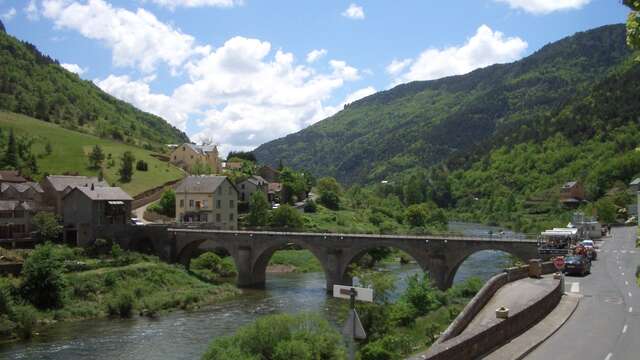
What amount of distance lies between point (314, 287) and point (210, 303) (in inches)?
500

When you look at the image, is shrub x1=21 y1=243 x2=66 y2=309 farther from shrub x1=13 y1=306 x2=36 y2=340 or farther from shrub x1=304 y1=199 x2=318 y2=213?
shrub x1=304 y1=199 x2=318 y2=213

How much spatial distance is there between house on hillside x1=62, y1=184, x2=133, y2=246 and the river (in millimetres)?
19541

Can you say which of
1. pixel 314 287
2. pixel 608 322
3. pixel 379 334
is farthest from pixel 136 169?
pixel 608 322

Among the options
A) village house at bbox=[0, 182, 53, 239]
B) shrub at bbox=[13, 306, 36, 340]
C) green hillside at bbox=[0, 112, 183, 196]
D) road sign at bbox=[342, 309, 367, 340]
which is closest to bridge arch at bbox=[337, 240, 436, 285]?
shrub at bbox=[13, 306, 36, 340]

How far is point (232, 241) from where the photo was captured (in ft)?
238

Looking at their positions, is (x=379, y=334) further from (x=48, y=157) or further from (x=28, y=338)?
(x=48, y=157)

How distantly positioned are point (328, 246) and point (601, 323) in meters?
41.6

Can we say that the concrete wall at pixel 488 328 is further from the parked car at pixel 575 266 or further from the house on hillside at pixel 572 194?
the house on hillside at pixel 572 194

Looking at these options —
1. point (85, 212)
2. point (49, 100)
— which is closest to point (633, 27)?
point (85, 212)

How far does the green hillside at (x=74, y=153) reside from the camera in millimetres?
109562

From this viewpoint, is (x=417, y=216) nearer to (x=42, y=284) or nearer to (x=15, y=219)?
(x=15, y=219)

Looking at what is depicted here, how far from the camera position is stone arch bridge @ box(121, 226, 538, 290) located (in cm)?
5703

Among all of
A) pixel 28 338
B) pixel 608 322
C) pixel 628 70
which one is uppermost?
pixel 628 70

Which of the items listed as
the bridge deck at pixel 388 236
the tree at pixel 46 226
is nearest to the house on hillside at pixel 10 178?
the tree at pixel 46 226
